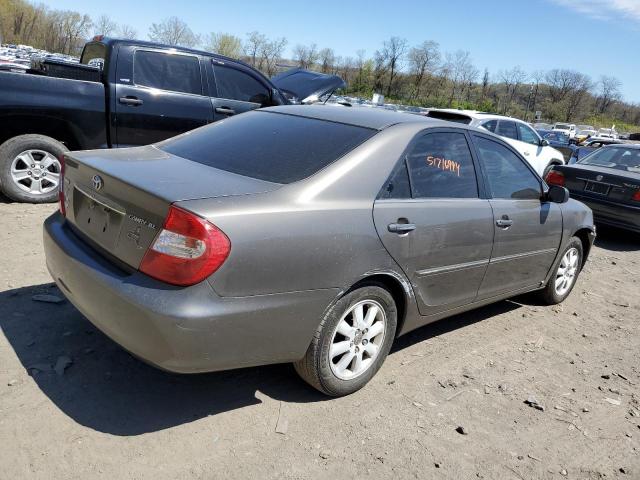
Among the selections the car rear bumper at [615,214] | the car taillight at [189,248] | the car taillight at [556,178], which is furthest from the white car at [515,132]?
the car taillight at [189,248]

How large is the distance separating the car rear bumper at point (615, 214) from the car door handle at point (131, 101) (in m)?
6.50

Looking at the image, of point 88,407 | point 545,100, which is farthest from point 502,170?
point 545,100

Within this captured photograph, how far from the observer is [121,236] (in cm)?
269

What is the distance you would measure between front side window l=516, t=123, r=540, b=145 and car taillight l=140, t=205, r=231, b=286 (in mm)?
10773

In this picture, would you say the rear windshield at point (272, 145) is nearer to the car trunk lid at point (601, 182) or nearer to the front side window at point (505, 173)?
the front side window at point (505, 173)

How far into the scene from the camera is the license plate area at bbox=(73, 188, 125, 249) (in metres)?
2.75

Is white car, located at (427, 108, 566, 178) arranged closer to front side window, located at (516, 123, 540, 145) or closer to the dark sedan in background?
front side window, located at (516, 123, 540, 145)

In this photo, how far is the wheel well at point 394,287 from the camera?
308 cm

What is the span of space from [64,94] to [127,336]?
176 inches

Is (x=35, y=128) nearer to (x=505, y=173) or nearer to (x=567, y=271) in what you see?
(x=505, y=173)

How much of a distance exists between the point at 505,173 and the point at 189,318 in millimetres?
2837

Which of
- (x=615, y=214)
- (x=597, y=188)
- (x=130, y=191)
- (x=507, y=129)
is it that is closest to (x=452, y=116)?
(x=507, y=129)

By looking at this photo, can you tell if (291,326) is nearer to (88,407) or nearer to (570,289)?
(88,407)

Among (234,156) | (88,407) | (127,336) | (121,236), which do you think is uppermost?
(234,156)
